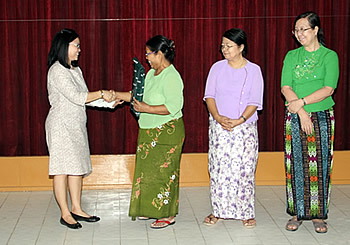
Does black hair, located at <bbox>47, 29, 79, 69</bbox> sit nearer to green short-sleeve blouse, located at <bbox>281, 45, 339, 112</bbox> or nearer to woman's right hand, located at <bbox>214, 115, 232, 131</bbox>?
woman's right hand, located at <bbox>214, 115, 232, 131</bbox>

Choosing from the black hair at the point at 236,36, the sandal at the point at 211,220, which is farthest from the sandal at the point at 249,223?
the black hair at the point at 236,36

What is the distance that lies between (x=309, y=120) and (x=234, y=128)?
22.0 inches

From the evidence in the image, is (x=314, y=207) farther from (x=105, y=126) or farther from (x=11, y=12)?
(x=11, y=12)

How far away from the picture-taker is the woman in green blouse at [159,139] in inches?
186

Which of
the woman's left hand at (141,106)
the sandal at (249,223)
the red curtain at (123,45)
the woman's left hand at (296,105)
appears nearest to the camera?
the woman's left hand at (296,105)

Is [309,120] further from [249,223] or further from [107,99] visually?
[107,99]

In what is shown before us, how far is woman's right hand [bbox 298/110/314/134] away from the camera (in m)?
4.62

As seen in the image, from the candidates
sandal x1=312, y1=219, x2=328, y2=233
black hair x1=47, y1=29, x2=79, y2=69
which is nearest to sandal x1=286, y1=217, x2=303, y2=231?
sandal x1=312, y1=219, x2=328, y2=233

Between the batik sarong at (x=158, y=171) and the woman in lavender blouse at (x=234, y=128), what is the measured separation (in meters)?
0.29

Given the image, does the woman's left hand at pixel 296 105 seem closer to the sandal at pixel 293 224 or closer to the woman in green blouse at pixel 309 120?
the woman in green blouse at pixel 309 120

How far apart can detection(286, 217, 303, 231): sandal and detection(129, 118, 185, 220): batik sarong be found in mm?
872

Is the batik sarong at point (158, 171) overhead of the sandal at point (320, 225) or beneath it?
overhead

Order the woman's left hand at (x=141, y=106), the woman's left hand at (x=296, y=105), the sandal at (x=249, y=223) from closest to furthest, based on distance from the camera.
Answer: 1. the woman's left hand at (x=296, y=105)
2. the woman's left hand at (x=141, y=106)
3. the sandal at (x=249, y=223)

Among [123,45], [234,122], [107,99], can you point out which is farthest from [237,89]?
[123,45]
